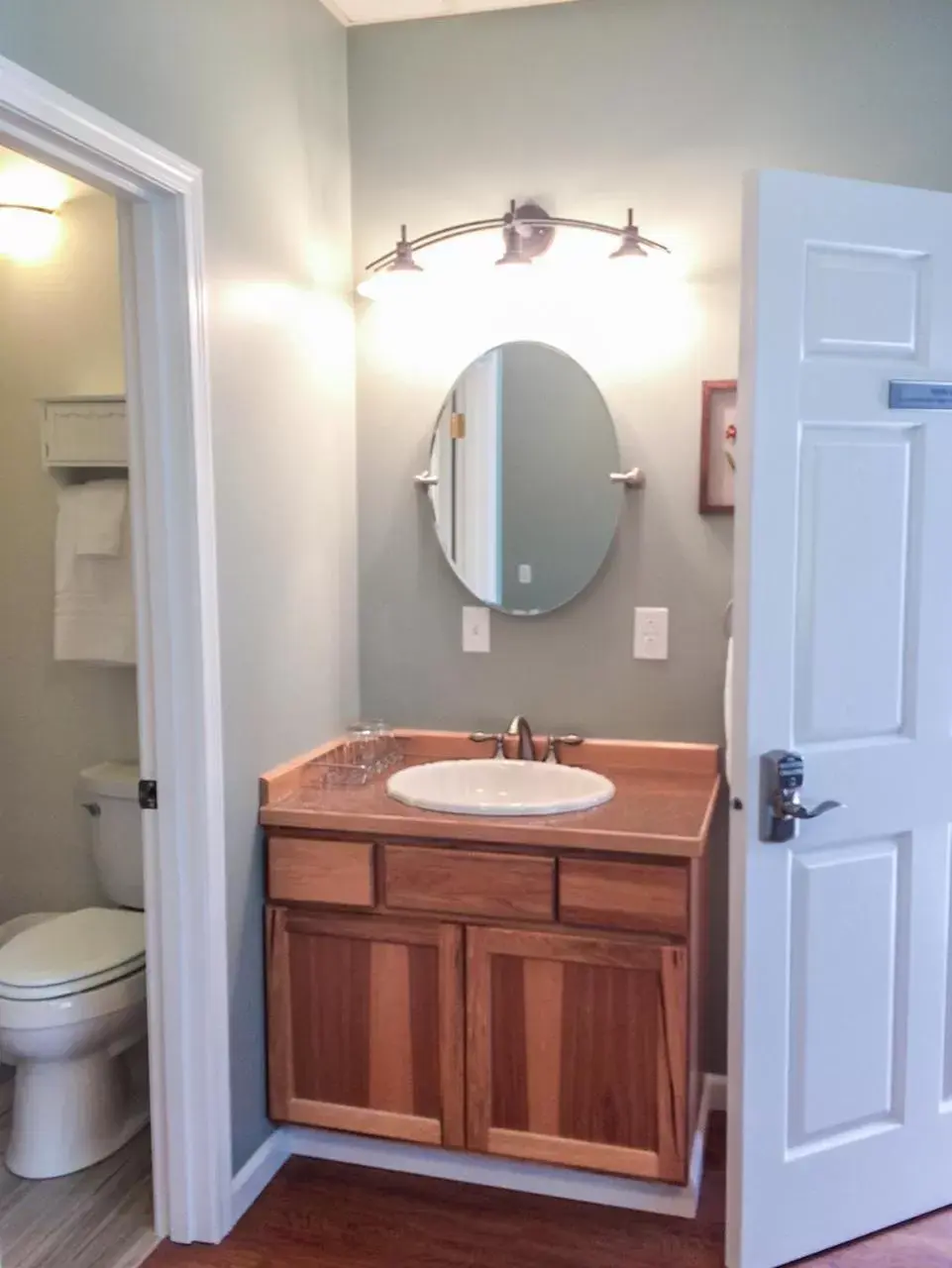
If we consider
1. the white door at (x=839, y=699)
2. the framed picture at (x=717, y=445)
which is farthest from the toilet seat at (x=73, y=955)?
the framed picture at (x=717, y=445)

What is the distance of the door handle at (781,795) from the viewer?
1.92 meters

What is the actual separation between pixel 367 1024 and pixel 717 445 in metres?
1.49

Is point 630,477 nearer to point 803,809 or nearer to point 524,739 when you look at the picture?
point 524,739

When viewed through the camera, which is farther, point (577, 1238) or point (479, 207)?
point (479, 207)

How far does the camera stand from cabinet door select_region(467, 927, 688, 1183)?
2.12 m

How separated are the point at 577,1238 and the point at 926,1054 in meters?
0.78

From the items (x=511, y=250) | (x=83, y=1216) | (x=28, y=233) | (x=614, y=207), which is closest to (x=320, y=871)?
(x=83, y=1216)

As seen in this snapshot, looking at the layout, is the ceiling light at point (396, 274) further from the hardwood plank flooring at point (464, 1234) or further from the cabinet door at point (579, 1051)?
the hardwood plank flooring at point (464, 1234)

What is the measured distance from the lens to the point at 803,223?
186 centimetres

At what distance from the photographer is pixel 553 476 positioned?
260 centimetres

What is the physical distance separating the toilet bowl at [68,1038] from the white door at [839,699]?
1333 mm

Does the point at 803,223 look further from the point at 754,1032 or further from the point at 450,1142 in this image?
the point at 450,1142

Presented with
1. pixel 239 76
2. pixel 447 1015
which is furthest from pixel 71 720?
pixel 239 76

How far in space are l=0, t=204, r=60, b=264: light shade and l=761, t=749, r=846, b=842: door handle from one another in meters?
2.18
